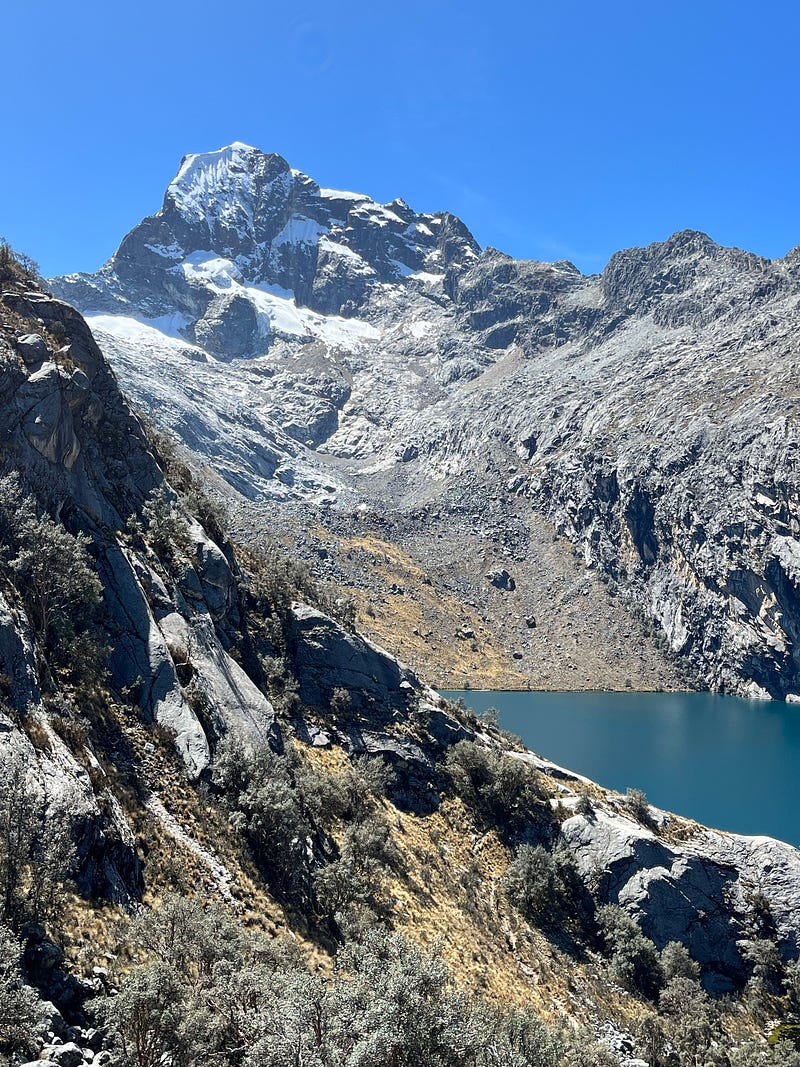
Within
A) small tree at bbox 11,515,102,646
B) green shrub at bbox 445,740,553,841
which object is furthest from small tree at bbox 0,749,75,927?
green shrub at bbox 445,740,553,841

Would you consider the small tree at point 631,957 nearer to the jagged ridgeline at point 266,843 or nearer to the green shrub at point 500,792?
the jagged ridgeline at point 266,843

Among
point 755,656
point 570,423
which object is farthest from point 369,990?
point 570,423

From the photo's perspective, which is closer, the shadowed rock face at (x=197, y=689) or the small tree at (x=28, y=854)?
the small tree at (x=28, y=854)

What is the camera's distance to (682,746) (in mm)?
91875

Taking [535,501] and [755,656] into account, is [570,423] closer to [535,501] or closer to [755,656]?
[535,501]

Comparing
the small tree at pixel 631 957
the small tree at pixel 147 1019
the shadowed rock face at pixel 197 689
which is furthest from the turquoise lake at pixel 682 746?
the small tree at pixel 147 1019

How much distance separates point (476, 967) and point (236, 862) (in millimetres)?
13417

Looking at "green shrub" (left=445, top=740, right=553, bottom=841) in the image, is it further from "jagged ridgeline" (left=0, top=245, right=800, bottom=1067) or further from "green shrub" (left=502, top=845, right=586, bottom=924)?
"green shrub" (left=502, top=845, right=586, bottom=924)

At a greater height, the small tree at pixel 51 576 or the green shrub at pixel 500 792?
the small tree at pixel 51 576

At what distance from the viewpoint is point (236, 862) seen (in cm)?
2245

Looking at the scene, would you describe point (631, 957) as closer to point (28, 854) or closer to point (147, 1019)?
point (147, 1019)

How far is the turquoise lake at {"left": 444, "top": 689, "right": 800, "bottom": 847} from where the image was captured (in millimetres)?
69812

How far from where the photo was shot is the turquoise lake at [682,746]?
6981 centimetres

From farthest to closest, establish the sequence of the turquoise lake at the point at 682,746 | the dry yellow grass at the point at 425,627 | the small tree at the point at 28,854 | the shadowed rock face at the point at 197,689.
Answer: the dry yellow grass at the point at 425,627 → the turquoise lake at the point at 682,746 → the shadowed rock face at the point at 197,689 → the small tree at the point at 28,854
